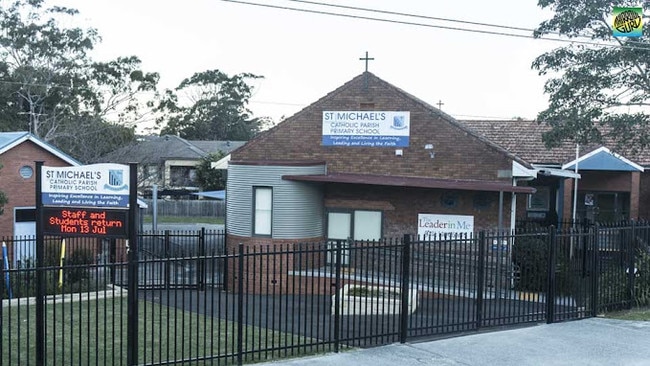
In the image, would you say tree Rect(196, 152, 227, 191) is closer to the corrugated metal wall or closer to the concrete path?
the corrugated metal wall

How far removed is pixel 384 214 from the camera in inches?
766

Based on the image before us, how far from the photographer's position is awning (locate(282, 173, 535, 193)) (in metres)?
17.3

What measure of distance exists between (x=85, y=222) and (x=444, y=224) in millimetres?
10926

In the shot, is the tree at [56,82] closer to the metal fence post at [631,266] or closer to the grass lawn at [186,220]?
the grass lawn at [186,220]

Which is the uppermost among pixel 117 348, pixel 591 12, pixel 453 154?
pixel 591 12

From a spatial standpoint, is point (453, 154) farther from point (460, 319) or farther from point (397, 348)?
point (397, 348)

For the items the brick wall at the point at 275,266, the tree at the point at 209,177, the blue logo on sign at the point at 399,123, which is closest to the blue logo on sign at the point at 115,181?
the brick wall at the point at 275,266

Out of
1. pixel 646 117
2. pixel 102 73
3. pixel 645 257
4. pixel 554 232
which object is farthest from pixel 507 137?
pixel 102 73

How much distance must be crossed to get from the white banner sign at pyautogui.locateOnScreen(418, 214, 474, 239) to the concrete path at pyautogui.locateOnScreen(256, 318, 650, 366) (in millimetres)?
7187

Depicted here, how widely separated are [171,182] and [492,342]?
47.3 meters

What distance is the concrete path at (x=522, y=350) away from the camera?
9164mm

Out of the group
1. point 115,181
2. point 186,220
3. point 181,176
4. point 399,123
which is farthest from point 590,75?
point 181,176

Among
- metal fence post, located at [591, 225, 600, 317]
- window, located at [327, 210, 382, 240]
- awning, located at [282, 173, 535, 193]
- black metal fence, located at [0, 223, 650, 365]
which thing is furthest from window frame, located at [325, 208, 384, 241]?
metal fence post, located at [591, 225, 600, 317]

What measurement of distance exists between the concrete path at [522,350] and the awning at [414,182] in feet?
20.7
